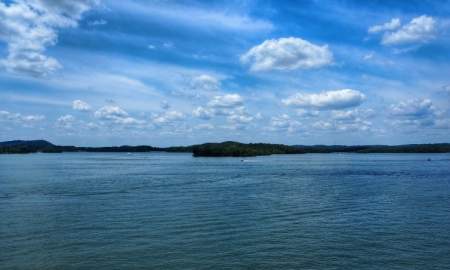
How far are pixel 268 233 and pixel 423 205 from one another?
57.2 feet

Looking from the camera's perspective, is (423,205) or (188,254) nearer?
(188,254)

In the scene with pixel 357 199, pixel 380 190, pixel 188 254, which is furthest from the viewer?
pixel 380 190

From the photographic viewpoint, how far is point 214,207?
34.3 m

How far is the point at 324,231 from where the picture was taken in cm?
2519

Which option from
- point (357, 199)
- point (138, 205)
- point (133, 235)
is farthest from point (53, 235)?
point (357, 199)

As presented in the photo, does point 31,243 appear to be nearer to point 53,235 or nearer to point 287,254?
point 53,235

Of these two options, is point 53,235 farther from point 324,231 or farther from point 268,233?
point 324,231

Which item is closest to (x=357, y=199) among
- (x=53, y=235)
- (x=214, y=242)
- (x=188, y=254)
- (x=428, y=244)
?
(x=428, y=244)

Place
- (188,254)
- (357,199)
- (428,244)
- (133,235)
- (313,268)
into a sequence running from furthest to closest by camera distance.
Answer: (357,199) → (133,235) → (428,244) → (188,254) → (313,268)

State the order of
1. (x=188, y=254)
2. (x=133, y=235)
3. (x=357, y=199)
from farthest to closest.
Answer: (x=357, y=199)
(x=133, y=235)
(x=188, y=254)

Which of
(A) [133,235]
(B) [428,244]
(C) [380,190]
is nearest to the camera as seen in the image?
(B) [428,244]

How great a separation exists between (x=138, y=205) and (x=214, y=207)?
633cm

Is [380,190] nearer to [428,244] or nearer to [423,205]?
[423,205]

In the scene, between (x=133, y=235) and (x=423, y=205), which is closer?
(x=133, y=235)
